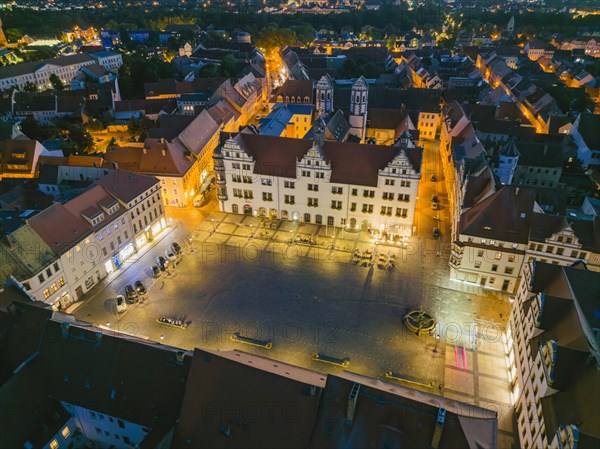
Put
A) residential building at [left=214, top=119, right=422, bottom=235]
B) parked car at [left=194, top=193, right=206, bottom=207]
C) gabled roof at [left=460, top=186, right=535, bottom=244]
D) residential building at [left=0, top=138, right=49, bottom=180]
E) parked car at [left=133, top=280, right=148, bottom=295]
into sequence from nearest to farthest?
gabled roof at [left=460, top=186, right=535, bottom=244], parked car at [left=133, top=280, right=148, bottom=295], residential building at [left=214, top=119, right=422, bottom=235], parked car at [left=194, top=193, right=206, bottom=207], residential building at [left=0, top=138, right=49, bottom=180]

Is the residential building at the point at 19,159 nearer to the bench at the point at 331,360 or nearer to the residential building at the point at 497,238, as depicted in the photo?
the bench at the point at 331,360

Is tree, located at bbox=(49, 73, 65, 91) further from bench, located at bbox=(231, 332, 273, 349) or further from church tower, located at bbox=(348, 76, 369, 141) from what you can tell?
bench, located at bbox=(231, 332, 273, 349)

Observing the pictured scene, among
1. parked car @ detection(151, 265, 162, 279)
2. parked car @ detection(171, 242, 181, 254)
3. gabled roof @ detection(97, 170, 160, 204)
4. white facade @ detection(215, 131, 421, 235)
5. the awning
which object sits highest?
gabled roof @ detection(97, 170, 160, 204)

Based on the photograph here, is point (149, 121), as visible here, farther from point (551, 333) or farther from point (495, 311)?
point (551, 333)

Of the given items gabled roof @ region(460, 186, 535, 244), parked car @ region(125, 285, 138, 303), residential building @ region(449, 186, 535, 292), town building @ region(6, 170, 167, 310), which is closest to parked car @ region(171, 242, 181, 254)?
town building @ region(6, 170, 167, 310)

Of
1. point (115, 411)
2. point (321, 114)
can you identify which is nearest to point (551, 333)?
point (115, 411)

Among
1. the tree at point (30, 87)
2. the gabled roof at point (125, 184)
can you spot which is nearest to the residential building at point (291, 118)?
the gabled roof at point (125, 184)
